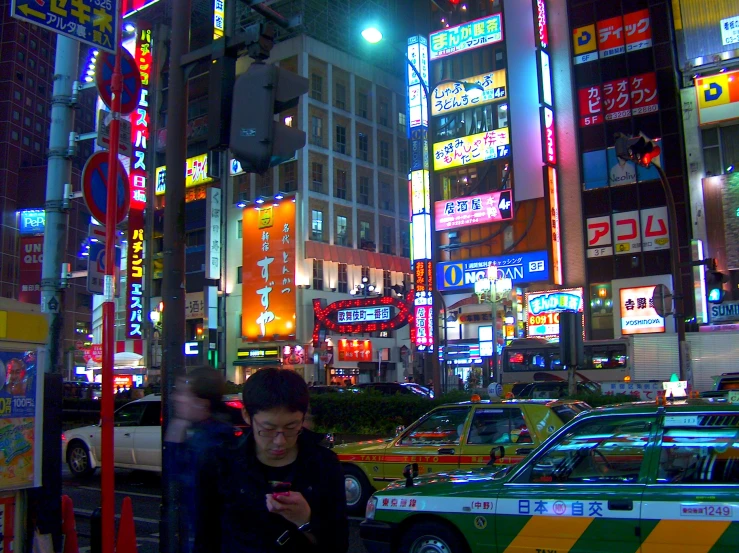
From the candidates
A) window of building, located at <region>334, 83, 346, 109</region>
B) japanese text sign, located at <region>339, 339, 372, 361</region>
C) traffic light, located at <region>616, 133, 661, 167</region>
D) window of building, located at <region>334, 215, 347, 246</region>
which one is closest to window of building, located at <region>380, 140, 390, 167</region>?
window of building, located at <region>334, 83, 346, 109</region>

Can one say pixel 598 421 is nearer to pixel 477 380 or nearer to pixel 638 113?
pixel 638 113

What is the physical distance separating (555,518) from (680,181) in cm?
3183

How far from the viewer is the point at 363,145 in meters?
55.8

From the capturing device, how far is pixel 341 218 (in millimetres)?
52438

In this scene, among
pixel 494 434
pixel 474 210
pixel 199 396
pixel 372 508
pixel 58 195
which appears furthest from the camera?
pixel 474 210

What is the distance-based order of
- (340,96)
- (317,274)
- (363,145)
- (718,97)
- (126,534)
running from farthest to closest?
(363,145)
(340,96)
(317,274)
(718,97)
(126,534)

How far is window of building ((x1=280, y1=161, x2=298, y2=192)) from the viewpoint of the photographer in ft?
164

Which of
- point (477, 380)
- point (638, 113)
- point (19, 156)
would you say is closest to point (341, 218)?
point (477, 380)

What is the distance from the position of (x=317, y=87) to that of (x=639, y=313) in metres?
28.2

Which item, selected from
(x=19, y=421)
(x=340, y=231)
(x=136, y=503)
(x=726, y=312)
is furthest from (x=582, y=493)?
(x=340, y=231)

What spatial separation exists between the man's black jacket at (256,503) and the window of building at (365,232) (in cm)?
5139

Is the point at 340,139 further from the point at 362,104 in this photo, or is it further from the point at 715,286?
the point at 715,286

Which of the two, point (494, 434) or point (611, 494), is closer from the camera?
point (611, 494)

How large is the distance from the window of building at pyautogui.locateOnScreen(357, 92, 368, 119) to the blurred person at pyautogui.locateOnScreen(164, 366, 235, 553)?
51766 millimetres
